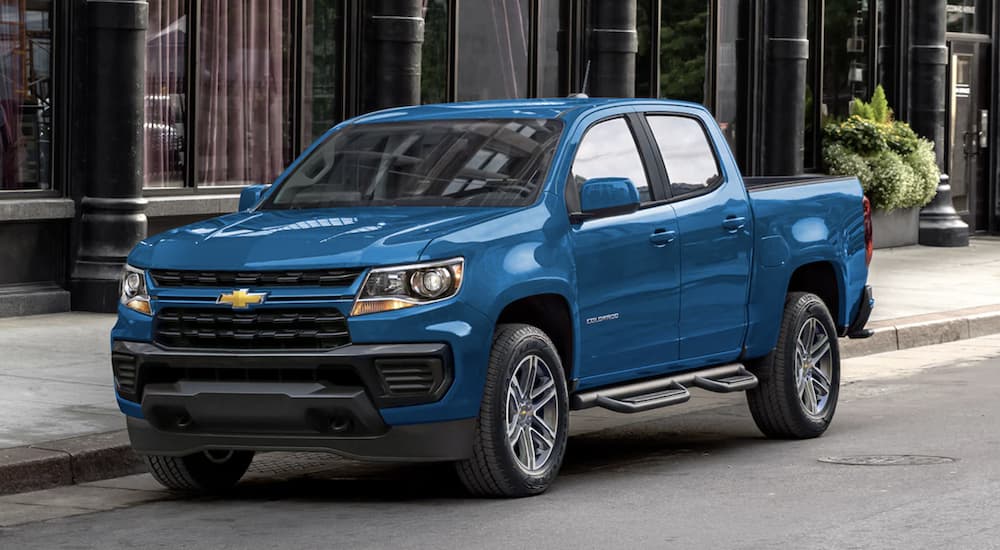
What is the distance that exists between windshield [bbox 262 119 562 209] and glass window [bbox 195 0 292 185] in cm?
764

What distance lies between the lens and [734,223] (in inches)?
386

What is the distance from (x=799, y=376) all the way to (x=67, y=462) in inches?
154

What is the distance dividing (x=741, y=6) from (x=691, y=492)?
51.5 ft

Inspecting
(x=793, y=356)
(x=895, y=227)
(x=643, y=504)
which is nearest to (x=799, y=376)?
(x=793, y=356)

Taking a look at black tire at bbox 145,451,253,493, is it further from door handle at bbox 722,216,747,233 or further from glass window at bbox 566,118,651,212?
door handle at bbox 722,216,747,233

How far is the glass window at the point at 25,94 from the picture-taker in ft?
49.8

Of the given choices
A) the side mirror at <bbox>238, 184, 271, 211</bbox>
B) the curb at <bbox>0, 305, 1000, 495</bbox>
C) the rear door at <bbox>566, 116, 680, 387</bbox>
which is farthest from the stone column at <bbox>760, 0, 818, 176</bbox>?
the curb at <bbox>0, 305, 1000, 495</bbox>

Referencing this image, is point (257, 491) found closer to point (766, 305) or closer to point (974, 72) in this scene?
point (766, 305)

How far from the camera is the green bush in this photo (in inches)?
934

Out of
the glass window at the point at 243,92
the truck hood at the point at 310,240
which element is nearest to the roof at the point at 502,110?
the truck hood at the point at 310,240

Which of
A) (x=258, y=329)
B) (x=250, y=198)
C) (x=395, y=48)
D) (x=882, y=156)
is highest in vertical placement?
(x=395, y=48)

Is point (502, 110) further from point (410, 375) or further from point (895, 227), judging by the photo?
point (895, 227)

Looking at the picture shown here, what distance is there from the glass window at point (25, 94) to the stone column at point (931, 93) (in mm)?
13420

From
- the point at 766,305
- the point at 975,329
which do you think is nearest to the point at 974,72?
the point at 975,329
